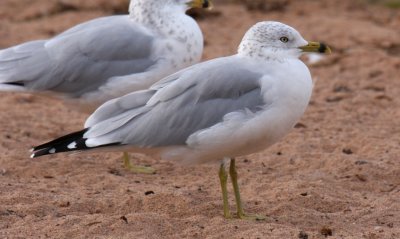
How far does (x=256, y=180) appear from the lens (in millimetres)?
6613

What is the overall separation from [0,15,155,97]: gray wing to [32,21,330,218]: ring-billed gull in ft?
4.32

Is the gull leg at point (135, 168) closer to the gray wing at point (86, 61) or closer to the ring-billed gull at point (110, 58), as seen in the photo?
the ring-billed gull at point (110, 58)

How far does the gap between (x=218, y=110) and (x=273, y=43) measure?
1.80 feet

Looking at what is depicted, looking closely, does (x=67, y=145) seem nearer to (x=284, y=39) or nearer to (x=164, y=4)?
(x=284, y=39)

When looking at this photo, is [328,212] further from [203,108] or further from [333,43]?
[333,43]

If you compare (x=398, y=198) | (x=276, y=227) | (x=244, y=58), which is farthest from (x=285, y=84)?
(x=398, y=198)

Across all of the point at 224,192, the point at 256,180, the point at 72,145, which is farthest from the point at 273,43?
the point at 72,145

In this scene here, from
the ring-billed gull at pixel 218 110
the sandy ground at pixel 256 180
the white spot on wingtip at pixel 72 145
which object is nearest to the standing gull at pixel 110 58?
the sandy ground at pixel 256 180

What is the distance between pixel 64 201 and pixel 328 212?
1626 mm

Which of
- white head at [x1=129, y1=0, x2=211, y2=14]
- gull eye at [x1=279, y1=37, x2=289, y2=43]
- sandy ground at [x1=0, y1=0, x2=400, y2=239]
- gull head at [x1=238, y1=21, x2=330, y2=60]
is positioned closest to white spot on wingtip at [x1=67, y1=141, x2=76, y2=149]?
sandy ground at [x1=0, y1=0, x2=400, y2=239]

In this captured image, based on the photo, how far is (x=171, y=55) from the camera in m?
7.11

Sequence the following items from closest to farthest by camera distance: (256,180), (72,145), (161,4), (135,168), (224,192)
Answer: (72,145) < (224,192) < (256,180) < (135,168) < (161,4)

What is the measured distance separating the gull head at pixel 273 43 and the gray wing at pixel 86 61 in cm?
142

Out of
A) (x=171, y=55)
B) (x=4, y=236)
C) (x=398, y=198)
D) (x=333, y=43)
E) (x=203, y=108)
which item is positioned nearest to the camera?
(x=4, y=236)
